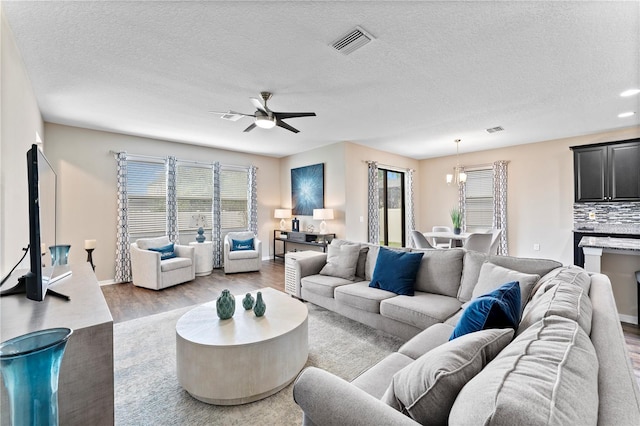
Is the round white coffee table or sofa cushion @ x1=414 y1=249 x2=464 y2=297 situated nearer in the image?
the round white coffee table

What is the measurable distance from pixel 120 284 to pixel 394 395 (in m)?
5.49

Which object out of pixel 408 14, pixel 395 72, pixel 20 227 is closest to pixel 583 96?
pixel 395 72

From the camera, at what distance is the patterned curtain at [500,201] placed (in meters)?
5.96

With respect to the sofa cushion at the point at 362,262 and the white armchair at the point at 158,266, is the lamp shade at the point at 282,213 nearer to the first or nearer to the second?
the white armchair at the point at 158,266

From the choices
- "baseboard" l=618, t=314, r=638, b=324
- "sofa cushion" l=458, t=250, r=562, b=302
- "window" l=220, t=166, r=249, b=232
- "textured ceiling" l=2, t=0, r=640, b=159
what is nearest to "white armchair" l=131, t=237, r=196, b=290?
"window" l=220, t=166, r=249, b=232

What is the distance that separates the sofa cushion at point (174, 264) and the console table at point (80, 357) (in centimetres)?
318

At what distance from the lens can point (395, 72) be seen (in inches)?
111

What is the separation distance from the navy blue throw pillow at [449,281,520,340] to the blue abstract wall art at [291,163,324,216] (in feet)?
16.3

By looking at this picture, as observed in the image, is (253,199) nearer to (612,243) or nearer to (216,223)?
(216,223)

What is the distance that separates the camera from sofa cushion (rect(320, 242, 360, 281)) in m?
3.42

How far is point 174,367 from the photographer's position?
2273 millimetres

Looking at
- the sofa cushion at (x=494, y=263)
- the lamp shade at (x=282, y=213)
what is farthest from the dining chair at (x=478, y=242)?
the lamp shade at (x=282, y=213)

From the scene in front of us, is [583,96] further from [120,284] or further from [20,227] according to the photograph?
[120,284]

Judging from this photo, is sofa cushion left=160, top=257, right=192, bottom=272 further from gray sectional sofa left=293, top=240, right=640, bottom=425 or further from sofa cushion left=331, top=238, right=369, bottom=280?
gray sectional sofa left=293, top=240, right=640, bottom=425
